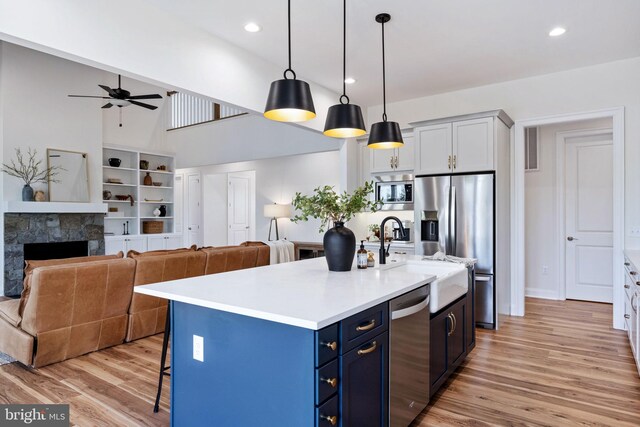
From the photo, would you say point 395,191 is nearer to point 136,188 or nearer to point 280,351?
point 280,351

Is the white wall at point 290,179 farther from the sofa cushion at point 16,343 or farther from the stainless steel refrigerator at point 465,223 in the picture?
the sofa cushion at point 16,343

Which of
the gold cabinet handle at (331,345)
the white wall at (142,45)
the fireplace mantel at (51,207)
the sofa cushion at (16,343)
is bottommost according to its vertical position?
the sofa cushion at (16,343)

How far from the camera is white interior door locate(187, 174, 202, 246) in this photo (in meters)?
9.37

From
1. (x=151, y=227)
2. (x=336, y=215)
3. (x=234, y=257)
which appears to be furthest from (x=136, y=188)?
(x=336, y=215)

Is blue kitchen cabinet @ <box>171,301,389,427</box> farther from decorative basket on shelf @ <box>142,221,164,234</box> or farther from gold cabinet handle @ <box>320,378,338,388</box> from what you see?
decorative basket on shelf @ <box>142,221,164,234</box>

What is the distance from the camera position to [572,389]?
2.81 meters

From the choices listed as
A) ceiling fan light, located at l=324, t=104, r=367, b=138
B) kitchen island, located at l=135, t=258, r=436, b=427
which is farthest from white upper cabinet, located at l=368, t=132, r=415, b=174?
kitchen island, located at l=135, t=258, r=436, b=427

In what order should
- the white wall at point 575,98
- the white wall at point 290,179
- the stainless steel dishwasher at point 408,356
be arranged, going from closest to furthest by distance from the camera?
the stainless steel dishwasher at point 408,356 < the white wall at point 575,98 < the white wall at point 290,179

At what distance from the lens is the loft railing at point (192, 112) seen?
28.6 ft

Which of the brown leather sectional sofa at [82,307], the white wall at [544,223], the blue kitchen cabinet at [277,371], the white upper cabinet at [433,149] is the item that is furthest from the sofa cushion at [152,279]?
the white wall at [544,223]

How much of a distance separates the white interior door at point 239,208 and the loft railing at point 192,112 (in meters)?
1.43

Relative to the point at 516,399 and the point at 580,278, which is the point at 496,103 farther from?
the point at 516,399

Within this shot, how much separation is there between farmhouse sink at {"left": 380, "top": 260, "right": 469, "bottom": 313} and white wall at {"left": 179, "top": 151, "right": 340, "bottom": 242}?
14.2 ft

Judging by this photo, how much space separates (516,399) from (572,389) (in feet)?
1.63
